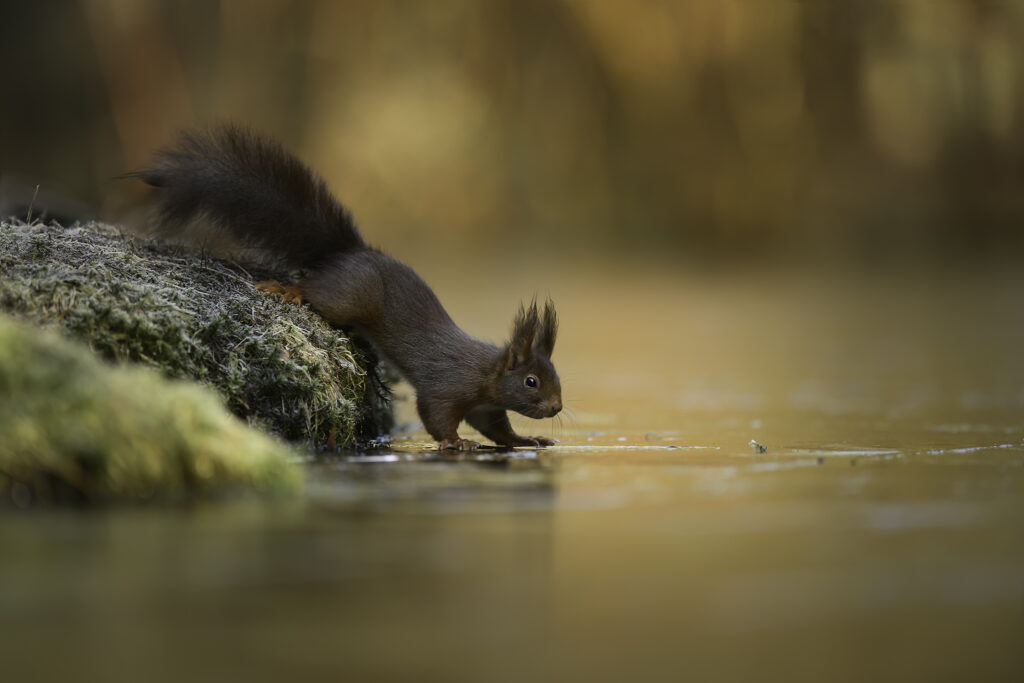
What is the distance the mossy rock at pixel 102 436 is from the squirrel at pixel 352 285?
66.6 inches

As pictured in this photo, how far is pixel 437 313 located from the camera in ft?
17.8

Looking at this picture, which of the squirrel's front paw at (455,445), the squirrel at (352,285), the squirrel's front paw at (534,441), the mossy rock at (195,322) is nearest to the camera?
the mossy rock at (195,322)

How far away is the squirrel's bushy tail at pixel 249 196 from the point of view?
5227 millimetres

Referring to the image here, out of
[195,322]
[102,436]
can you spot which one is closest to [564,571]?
[102,436]

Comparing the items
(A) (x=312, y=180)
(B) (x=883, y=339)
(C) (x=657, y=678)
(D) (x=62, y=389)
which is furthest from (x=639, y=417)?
(B) (x=883, y=339)

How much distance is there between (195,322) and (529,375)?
1425 mm

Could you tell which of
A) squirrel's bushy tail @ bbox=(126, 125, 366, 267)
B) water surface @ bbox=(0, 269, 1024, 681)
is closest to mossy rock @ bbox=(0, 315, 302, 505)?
water surface @ bbox=(0, 269, 1024, 681)

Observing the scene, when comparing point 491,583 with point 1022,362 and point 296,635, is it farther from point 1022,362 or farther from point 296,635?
point 1022,362

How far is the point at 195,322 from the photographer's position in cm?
446

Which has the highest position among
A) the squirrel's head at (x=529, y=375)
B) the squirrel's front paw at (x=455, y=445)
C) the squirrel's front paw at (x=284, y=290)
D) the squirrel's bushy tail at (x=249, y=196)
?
the squirrel's bushy tail at (x=249, y=196)

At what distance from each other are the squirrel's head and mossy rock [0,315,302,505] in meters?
1.76

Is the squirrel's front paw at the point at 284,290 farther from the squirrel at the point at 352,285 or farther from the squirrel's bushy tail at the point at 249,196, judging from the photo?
the squirrel's bushy tail at the point at 249,196

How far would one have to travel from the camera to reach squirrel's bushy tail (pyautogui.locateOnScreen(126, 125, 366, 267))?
5.23 meters

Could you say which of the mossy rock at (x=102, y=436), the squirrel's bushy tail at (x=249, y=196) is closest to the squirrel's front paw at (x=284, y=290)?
the squirrel's bushy tail at (x=249, y=196)
